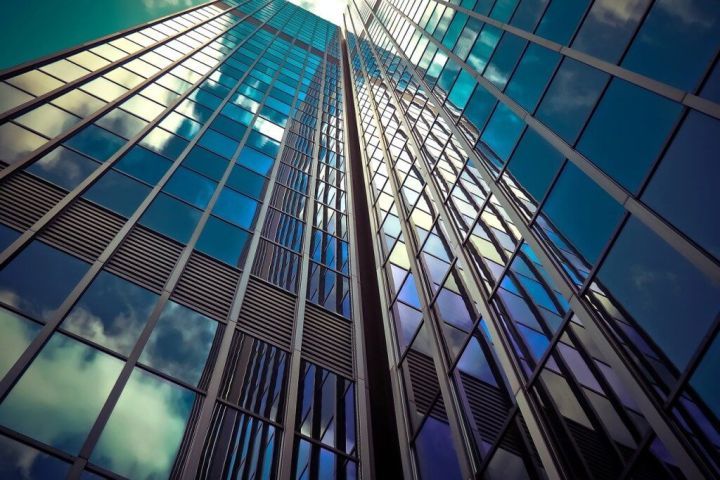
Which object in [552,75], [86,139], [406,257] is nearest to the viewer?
[552,75]

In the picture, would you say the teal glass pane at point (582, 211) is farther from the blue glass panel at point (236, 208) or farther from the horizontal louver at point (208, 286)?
the blue glass panel at point (236, 208)

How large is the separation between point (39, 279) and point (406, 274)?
1178 centimetres

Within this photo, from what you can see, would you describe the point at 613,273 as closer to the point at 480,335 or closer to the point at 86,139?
the point at 480,335

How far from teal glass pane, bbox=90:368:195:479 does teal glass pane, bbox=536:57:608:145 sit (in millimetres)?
11273

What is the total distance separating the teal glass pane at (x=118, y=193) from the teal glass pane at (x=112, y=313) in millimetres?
3383

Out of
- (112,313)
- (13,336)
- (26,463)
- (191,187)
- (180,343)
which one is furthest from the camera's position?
(191,187)

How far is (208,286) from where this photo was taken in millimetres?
16516

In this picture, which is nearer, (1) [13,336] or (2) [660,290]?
(2) [660,290]

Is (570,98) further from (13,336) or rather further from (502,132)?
(13,336)

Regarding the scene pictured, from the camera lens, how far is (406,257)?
806 inches

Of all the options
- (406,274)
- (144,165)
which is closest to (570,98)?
(406,274)

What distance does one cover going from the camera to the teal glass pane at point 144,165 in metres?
18.8

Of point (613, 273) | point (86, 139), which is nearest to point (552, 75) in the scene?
point (613, 273)

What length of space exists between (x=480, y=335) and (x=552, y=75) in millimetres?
7495
